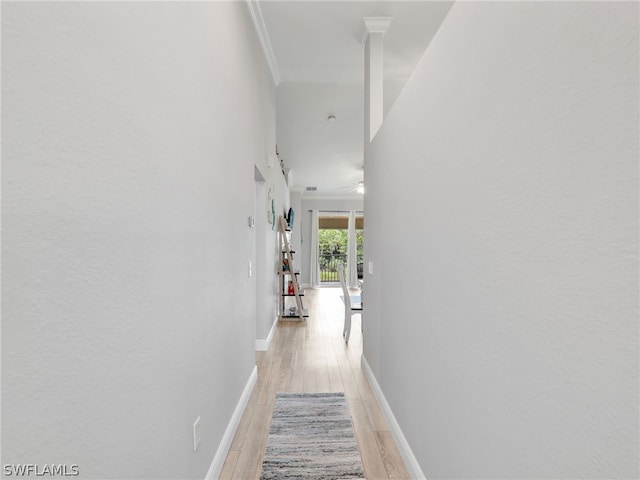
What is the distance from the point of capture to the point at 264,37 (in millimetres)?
2898

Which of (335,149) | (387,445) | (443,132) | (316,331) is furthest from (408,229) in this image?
(335,149)

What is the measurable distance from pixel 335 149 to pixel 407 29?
312cm

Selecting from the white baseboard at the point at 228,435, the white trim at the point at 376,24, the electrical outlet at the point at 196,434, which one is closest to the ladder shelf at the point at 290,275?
the white baseboard at the point at 228,435

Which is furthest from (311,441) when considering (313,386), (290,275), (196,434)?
(290,275)

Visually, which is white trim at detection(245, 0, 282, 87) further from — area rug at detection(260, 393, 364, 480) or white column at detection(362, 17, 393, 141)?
area rug at detection(260, 393, 364, 480)

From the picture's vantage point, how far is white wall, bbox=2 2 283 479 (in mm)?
583

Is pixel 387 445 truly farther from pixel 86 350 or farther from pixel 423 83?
pixel 423 83

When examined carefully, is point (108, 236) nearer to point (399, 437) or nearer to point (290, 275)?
point (399, 437)

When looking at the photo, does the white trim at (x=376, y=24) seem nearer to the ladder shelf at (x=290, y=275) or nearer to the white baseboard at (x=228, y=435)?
the ladder shelf at (x=290, y=275)

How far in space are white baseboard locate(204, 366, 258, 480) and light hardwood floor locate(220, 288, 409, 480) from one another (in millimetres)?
45

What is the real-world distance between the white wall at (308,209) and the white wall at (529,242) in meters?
8.29

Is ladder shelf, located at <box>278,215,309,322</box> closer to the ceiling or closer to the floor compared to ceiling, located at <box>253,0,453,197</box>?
closer to the floor

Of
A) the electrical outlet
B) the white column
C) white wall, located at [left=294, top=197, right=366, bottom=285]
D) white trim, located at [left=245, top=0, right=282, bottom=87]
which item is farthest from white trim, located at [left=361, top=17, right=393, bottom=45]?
white wall, located at [left=294, top=197, right=366, bottom=285]

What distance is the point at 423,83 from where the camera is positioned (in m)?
1.48
